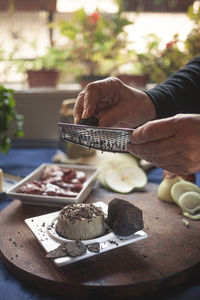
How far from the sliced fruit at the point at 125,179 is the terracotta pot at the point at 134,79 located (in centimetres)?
161

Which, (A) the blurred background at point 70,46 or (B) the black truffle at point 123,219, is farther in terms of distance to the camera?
(A) the blurred background at point 70,46

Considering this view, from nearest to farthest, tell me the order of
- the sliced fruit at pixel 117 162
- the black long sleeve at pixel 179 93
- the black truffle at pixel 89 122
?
1. the black truffle at pixel 89 122
2. the black long sleeve at pixel 179 93
3. the sliced fruit at pixel 117 162

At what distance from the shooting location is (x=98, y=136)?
1.08 meters

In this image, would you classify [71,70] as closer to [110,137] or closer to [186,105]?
[186,105]

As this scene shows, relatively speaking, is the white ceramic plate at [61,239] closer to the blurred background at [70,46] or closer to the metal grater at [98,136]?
the metal grater at [98,136]

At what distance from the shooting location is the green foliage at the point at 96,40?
307 centimetres

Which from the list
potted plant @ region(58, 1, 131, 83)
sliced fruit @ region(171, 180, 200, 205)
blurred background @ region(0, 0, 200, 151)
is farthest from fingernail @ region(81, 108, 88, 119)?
potted plant @ region(58, 1, 131, 83)

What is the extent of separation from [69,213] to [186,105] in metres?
0.92

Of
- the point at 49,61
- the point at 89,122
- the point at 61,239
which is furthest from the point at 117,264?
the point at 49,61

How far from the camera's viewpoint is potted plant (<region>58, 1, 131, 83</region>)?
307cm

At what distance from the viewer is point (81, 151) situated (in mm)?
2225

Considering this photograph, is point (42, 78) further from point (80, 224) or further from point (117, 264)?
point (117, 264)

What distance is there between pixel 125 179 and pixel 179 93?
530 millimetres

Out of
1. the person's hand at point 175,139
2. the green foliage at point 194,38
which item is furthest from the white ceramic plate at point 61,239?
the green foliage at point 194,38
